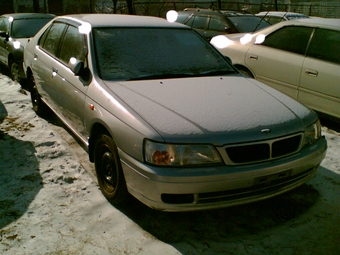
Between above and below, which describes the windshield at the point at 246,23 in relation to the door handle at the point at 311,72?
above

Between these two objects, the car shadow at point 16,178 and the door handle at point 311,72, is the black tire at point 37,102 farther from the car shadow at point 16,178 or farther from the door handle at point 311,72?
the door handle at point 311,72

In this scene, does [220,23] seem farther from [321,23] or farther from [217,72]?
[217,72]

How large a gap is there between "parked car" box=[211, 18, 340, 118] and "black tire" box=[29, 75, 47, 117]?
3163 mm

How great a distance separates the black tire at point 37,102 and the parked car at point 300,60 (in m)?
3.16

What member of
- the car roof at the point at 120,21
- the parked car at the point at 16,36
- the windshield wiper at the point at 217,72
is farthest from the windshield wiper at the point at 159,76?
the parked car at the point at 16,36

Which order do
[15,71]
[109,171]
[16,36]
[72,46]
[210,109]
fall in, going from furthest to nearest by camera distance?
[16,36]
[15,71]
[72,46]
[109,171]
[210,109]

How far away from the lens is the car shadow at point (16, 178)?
315 centimetres

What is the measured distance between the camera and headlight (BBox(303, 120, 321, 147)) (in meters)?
3.02

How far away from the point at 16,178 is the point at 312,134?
9.21 ft

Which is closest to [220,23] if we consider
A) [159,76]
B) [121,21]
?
[121,21]

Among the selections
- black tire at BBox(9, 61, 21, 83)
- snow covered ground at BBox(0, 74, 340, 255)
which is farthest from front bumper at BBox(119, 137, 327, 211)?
black tire at BBox(9, 61, 21, 83)

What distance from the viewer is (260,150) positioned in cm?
269

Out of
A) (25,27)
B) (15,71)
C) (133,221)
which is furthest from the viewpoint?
(25,27)

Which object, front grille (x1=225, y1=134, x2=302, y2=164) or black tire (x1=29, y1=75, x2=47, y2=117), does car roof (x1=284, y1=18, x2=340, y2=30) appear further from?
black tire (x1=29, y1=75, x2=47, y2=117)
